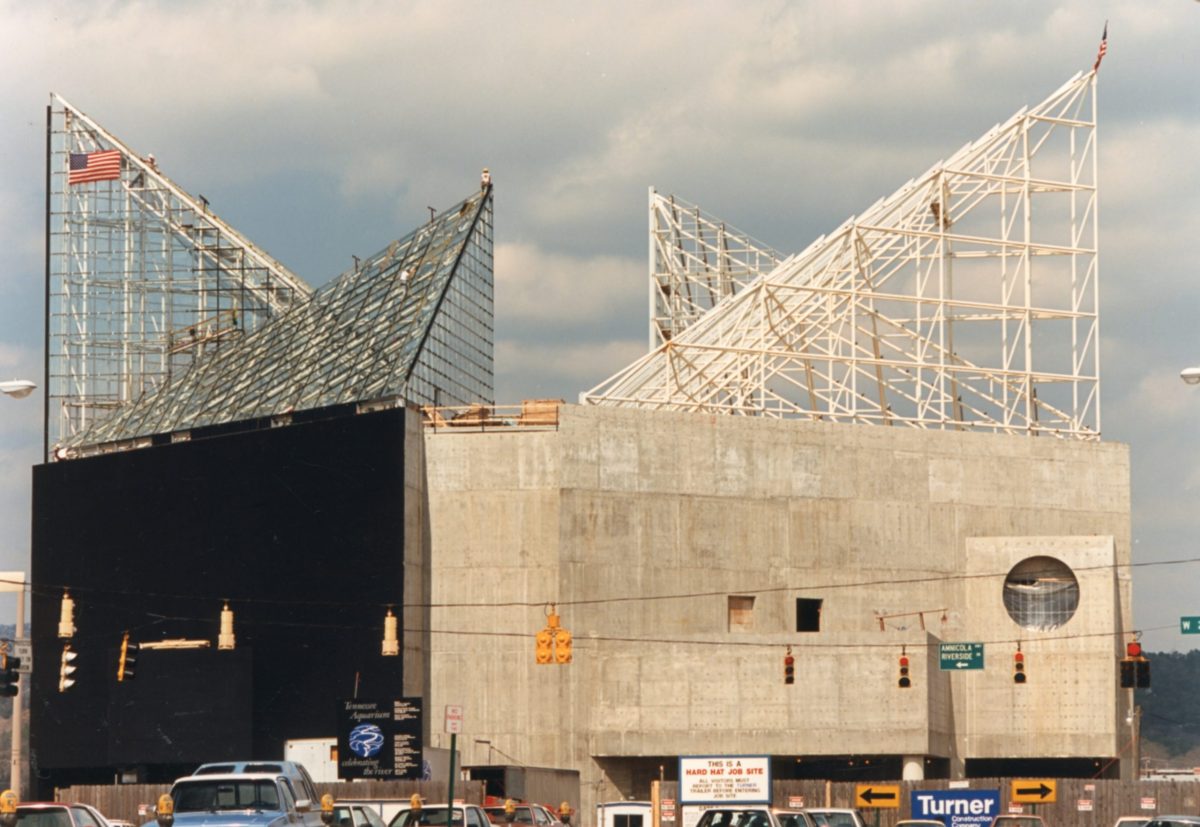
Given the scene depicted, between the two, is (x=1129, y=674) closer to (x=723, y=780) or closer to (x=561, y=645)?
(x=723, y=780)

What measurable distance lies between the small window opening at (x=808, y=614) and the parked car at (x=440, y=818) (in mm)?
38975

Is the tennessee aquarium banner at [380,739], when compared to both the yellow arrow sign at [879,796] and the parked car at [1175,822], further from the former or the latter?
the parked car at [1175,822]

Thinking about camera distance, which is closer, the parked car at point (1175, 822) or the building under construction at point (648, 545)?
the parked car at point (1175, 822)

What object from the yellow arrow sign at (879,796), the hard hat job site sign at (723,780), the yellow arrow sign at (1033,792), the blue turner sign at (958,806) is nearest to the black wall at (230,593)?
the yellow arrow sign at (879,796)

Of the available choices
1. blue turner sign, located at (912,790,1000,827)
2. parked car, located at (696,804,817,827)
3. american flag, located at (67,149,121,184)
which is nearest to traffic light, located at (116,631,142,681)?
blue turner sign, located at (912,790,1000,827)

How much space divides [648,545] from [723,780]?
101 feet

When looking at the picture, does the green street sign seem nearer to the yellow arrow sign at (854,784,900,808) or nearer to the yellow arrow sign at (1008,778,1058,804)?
the yellow arrow sign at (1008,778,1058,804)

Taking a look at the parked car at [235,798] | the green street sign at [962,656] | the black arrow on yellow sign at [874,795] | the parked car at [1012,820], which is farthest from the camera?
the green street sign at [962,656]

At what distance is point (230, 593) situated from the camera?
80.5 meters

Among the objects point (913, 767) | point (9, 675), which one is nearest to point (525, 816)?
point (9, 675)

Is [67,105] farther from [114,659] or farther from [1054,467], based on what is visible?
Result: [1054,467]

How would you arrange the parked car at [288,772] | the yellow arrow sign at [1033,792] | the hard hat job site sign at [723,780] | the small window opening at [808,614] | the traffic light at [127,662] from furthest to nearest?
the small window opening at [808,614] → the traffic light at [127,662] → the yellow arrow sign at [1033,792] → the hard hat job site sign at [723,780] → the parked car at [288,772]

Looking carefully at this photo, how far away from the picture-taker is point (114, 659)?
266 ft

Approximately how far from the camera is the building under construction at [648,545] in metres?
78.7
